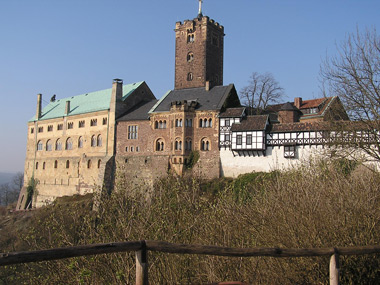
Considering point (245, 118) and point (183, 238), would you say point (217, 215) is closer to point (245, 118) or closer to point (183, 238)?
point (183, 238)

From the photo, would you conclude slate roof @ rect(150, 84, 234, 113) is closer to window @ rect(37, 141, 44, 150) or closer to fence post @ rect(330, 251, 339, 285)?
window @ rect(37, 141, 44, 150)

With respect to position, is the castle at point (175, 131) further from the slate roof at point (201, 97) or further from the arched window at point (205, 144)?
the slate roof at point (201, 97)

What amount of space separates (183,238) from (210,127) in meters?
27.3

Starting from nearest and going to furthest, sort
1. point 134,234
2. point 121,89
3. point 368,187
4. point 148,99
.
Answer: point 134,234 < point 368,187 < point 121,89 < point 148,99

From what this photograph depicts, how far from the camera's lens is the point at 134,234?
1023 centimetres

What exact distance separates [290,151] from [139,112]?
1719 cm

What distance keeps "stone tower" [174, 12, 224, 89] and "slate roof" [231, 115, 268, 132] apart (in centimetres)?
1070

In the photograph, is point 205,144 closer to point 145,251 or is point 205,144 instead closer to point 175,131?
point 175,131

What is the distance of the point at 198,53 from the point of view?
46406mm

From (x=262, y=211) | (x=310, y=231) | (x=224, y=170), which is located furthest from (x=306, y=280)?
(x=224, y=170)

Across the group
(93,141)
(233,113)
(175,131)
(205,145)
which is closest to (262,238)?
(233,113)

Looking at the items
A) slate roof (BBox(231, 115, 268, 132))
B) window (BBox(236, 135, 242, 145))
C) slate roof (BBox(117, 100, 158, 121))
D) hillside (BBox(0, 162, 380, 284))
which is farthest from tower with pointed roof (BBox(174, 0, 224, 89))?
hillside (BBox(0, 162, 380, 284))

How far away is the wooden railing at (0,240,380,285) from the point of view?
184 inches

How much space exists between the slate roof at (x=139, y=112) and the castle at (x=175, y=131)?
12cm
